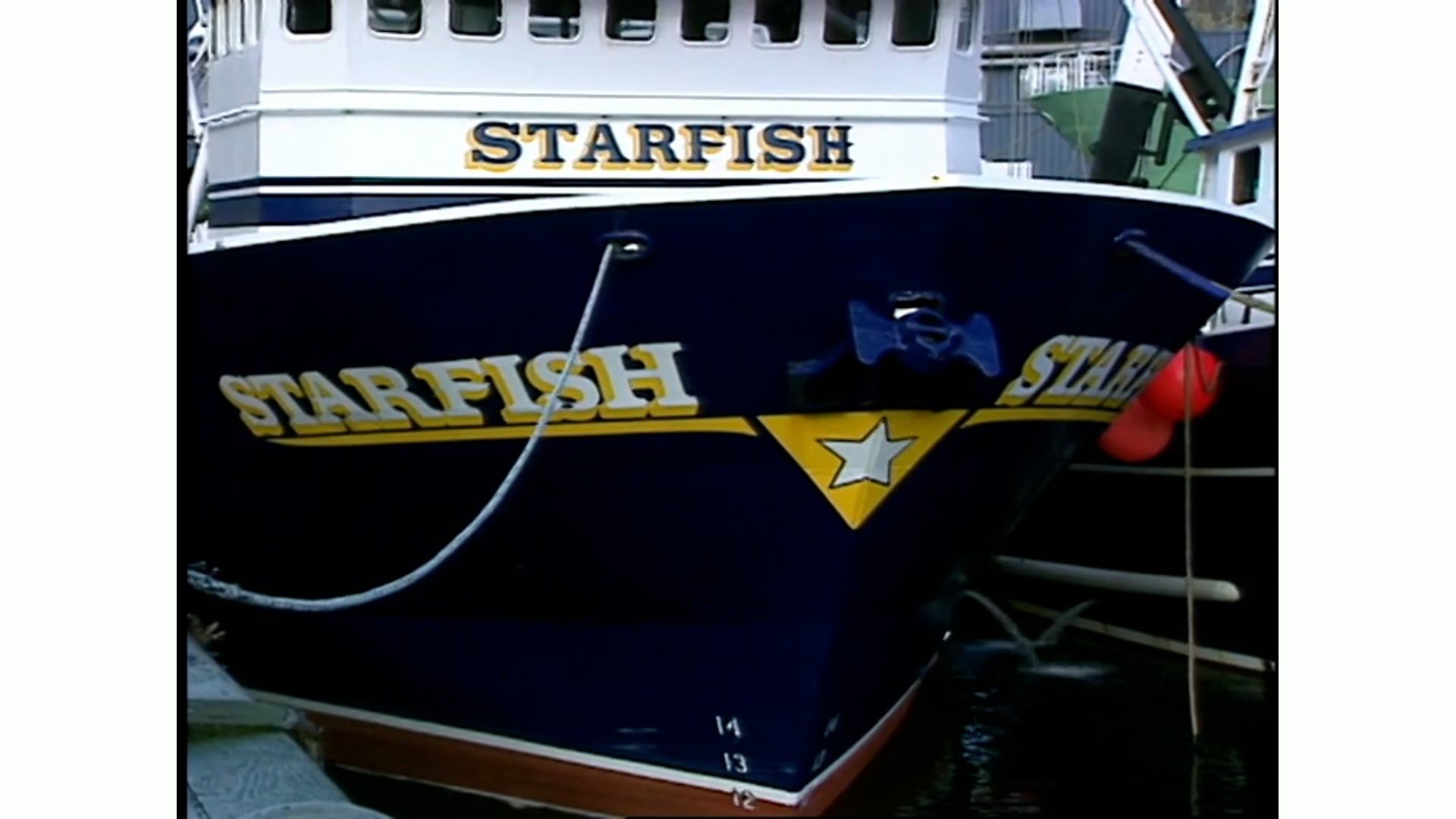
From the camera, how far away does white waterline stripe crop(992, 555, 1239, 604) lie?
33.7 ft

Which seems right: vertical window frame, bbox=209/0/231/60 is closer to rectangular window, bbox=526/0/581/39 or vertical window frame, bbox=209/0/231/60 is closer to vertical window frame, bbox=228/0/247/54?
vertical window frame, bbox=228/0/247/54

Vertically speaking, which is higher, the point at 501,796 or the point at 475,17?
the point at 475,17

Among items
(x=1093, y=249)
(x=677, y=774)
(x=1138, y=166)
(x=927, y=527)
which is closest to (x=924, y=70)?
(x=1093, y=249)

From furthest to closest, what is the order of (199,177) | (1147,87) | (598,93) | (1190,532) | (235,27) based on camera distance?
(1147,87), (1190,532), (235,27), (199,177), (598,93)

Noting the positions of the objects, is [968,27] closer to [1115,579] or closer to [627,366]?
[627,366]

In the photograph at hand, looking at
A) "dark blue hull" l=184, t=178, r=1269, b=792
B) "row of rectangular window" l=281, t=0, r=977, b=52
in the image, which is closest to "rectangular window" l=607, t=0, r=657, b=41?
"row of rectangular window" l=281, t=0, r=977, b=52

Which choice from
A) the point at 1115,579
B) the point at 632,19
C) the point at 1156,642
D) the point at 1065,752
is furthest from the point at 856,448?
the point at 1115,579

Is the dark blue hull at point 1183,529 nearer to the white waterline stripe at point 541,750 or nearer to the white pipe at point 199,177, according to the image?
the white waterline stripe at point 541,750

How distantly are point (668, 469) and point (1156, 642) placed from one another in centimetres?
398

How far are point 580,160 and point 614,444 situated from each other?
107cm

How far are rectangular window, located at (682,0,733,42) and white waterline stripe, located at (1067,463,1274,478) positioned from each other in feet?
9.02

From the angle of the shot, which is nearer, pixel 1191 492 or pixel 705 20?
pixel 705 20

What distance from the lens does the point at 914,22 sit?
321 inches

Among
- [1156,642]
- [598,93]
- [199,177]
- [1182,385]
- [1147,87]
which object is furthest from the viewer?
[1147,87]
